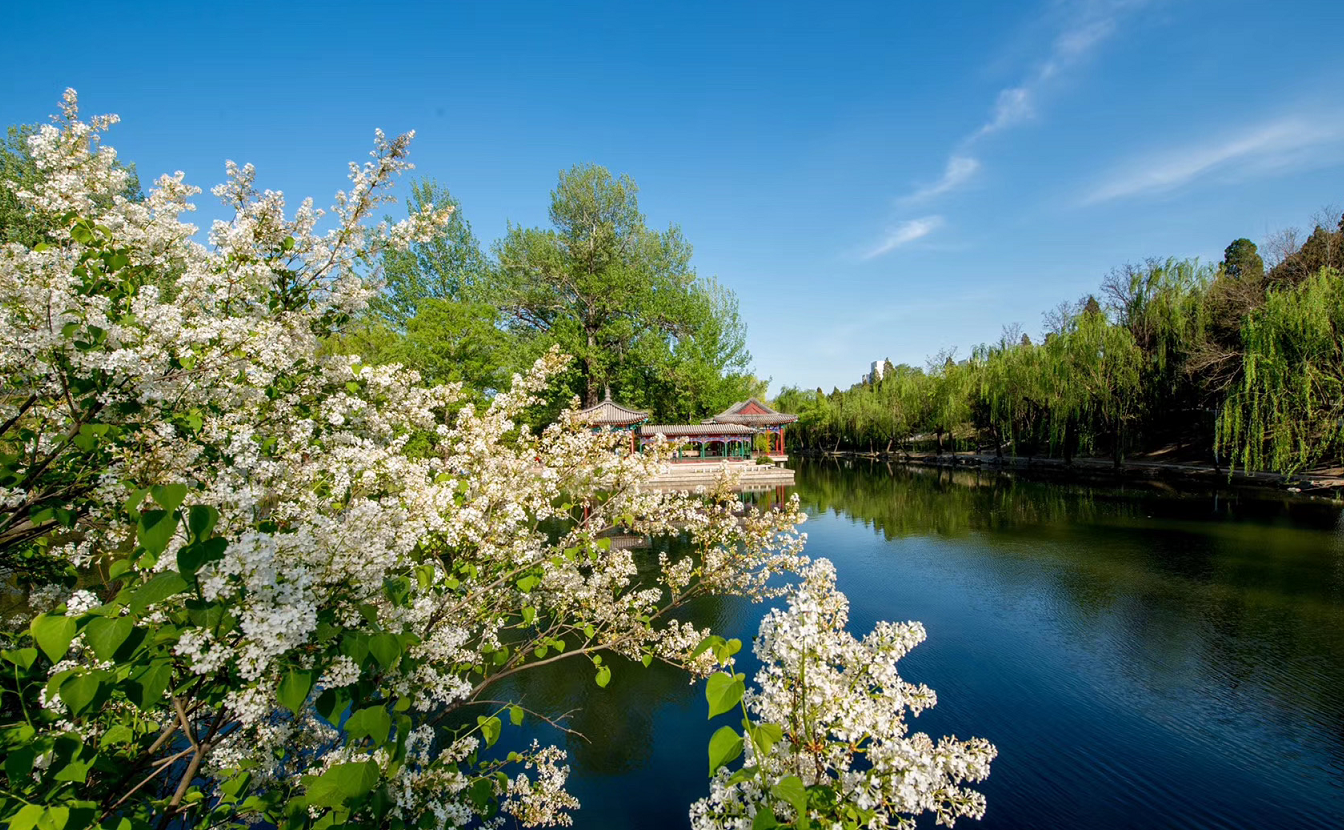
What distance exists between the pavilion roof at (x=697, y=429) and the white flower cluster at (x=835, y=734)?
33.9 meters

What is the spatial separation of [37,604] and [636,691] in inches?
340

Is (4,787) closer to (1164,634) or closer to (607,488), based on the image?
Result: (607,488)

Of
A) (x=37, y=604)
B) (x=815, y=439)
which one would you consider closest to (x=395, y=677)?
(x=37, y=604)

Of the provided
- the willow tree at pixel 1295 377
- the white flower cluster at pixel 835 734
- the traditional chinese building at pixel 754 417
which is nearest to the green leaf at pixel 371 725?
the white flower cluster at pixel 835 734

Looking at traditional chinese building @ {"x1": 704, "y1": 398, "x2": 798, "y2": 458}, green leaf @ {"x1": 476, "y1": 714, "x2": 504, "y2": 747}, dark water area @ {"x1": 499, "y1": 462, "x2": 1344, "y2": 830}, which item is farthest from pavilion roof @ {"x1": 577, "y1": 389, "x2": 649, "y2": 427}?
green leaf @ {"x1": 476, "y1": 714, "x2": 504, "y2": 747}

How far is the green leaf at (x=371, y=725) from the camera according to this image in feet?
5.59

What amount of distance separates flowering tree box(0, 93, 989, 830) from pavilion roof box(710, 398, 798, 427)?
3764 centimetres

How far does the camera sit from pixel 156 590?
1502 mm

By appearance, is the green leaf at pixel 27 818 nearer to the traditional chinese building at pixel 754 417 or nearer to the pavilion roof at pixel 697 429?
the pavilion roof at pixel 697 429

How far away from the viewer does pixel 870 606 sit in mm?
13664

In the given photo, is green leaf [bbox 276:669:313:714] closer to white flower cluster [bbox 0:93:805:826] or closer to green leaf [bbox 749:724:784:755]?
white flower cluster [bbox 0:93:805:826]

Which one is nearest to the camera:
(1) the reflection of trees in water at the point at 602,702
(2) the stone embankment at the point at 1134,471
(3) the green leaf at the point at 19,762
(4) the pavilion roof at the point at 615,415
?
(3) the green leaf at the point at 19,762

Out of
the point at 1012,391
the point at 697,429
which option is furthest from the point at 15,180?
the point at 1012,391

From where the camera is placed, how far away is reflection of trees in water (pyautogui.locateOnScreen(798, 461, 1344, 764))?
9.54 meters
